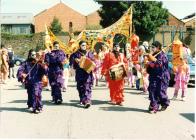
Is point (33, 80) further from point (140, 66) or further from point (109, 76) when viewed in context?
point (140, 66)

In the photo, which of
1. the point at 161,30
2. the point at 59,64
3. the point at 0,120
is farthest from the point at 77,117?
the point at 161,30

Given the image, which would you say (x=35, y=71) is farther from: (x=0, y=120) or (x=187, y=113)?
Result: (x=187, y=113)

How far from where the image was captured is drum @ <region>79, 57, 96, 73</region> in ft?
44.2

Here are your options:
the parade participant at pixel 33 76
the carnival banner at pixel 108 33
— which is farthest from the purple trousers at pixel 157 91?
the carnival banner at pixel 108 33

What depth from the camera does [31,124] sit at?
35.9ft

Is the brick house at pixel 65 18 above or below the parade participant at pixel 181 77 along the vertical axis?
above

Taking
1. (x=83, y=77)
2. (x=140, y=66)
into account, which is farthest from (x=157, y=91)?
(x=140, y=66)

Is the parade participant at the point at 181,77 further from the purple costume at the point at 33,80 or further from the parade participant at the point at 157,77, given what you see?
the purple costume at the point at 33,80

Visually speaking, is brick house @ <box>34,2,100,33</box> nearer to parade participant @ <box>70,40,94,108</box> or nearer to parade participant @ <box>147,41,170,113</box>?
parade participant @ <box>70,40,94,108</box>

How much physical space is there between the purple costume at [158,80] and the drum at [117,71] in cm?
122

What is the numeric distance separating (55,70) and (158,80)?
314cm

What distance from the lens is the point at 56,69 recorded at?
1419 cm

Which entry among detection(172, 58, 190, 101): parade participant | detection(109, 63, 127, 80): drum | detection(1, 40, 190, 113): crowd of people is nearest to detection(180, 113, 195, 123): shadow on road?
detection(1, 40, 190, 113): crowd of people

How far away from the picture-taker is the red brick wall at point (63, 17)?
74150 mm
